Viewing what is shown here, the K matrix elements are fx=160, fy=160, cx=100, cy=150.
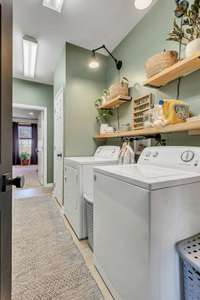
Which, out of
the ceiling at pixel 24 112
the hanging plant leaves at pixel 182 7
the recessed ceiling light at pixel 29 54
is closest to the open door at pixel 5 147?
the hanging plant leaves at pixel 182 7

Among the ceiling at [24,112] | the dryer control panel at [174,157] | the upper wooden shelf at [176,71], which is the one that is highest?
the ceiling at [24,112]

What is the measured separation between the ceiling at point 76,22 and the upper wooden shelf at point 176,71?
1.05 meters

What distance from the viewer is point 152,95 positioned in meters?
1.85

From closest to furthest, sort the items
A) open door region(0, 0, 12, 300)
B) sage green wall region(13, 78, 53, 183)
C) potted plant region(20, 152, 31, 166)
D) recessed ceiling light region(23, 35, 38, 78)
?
open door region(0, 0, 12, 300), recessed ceiling light region(23, 35, 38, 78), sage green wall region(13, 78, 53, 183), potted plant region(20, 152, 31, 166)

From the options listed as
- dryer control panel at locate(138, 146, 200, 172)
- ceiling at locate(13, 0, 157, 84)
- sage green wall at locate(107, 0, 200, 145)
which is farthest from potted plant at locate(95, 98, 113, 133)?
dryer control panel at locate(138, 146, 200, 172)

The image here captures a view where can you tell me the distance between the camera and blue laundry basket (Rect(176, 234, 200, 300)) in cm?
79

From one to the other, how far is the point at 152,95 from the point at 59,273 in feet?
6.57

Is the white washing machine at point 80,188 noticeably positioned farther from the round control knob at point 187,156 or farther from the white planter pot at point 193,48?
the white planter pot at point 193,48

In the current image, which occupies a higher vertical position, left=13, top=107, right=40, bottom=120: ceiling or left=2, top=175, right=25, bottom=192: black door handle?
left=13, top=107, right=40, bottom=120: ceiling

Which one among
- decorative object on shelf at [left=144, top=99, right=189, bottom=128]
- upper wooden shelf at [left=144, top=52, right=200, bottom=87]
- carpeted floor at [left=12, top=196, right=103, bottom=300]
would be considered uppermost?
upper wooden shelf at [left=144, top=52, right=200, bottom=87]

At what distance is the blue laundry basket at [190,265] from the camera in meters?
0.79

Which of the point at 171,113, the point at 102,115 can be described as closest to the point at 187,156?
the point at 171,113

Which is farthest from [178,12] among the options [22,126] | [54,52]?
[22,126]

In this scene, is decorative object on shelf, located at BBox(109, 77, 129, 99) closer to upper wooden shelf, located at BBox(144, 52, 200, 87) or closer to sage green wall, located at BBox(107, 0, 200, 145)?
sage green wall, located at BBox(107, 0, 200, 145)
